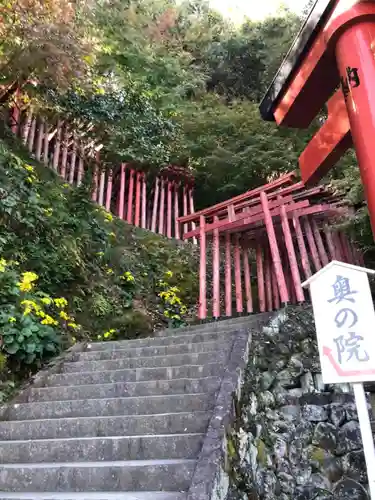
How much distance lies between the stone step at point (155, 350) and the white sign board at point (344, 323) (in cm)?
167

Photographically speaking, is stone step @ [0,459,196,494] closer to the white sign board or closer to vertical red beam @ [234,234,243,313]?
the white sign board

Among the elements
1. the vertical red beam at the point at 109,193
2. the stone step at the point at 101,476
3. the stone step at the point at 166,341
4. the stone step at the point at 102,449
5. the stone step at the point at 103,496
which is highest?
the vertical red beam at the point at 109,193

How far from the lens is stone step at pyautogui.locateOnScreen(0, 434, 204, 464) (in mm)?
3312

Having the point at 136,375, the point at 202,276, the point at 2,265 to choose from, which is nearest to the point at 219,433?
the point at 136,375

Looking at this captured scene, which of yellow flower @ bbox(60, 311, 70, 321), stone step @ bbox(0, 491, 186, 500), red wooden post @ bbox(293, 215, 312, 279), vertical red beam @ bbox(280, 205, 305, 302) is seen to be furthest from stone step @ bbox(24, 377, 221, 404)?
red wooden post @ bbox(293, 215, 312, 279)

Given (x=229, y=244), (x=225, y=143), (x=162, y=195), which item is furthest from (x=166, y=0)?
(x=229, y=244)

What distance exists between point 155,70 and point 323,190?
419 inches

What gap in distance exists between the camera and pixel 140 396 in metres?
4.21

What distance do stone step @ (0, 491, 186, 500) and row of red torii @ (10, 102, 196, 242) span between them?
819cm

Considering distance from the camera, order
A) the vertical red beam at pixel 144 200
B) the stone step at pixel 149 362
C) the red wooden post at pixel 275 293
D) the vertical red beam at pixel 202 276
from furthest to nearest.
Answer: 1. the vertical red beam at pixel 144 200
2. the red wooden post at pixel 275 293
3. the vertical red beam at pixel 202 276
4. the stone step at pixel 149 362

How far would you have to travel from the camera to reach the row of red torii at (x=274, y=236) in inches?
282

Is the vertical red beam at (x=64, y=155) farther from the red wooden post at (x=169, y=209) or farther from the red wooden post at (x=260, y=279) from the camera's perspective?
the red wooden post at (x=260, y=279)

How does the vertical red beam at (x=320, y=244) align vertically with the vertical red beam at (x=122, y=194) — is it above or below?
below

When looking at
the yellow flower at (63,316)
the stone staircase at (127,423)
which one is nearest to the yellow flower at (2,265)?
the yellow flower at (63,316)
